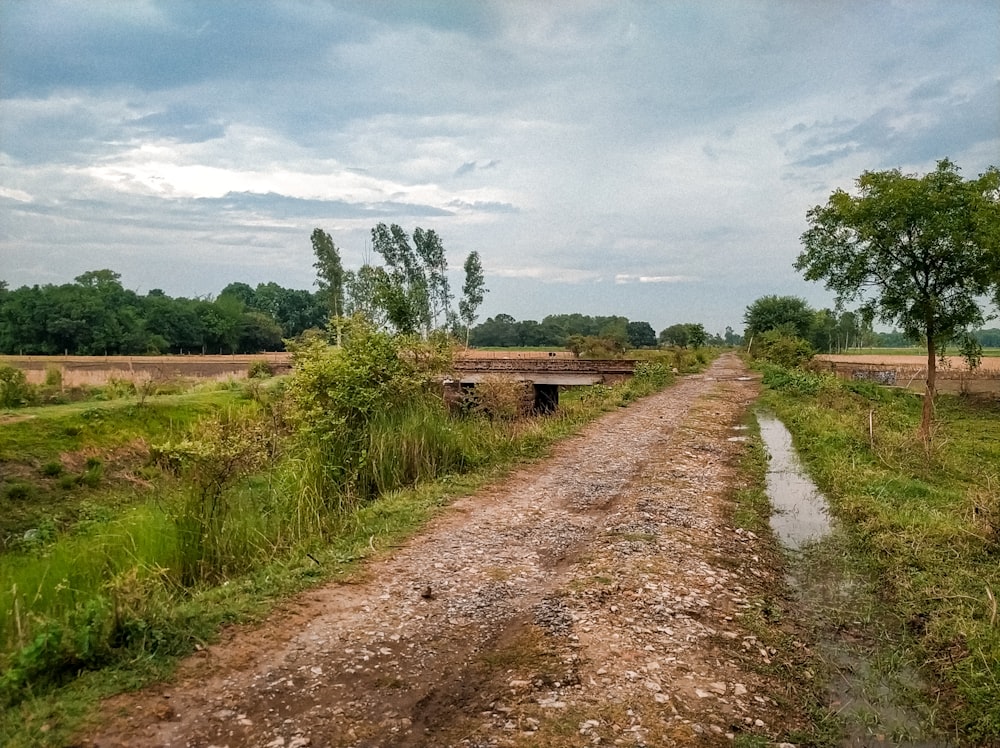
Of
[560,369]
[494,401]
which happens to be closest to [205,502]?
[494,401]

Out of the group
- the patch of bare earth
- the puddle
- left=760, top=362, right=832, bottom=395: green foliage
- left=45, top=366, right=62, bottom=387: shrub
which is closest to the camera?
the patch of bare earth

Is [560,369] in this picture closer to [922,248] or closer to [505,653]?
[922,248]

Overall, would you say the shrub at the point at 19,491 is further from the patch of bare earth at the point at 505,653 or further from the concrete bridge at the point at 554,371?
the concrete bridge at the point at 554,371

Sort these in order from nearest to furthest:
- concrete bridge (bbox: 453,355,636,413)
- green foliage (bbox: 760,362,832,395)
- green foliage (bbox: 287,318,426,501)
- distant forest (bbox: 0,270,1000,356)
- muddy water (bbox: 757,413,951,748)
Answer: muddy water (bbox: 757,413,951,748), green foliage (bbox: 287,318,426,501), green foliage (bbox: 760,362,832,395), concrete bridge (bbox: 453,355,636,413), distant forest (bbox: 0,270,1000,356)

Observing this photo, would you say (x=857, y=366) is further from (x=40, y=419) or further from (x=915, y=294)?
(x=40, y=419)

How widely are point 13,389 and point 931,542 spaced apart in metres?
22.5

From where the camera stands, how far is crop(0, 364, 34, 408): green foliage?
1833 centimetres

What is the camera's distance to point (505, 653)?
4383 mm

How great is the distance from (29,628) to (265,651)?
194 cm

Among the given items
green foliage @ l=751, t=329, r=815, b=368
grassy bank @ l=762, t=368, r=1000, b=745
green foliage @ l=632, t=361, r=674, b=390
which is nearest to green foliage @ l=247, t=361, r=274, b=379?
green foliage @ l=632, t=361, r=674, b=390

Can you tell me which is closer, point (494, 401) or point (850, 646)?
point (850, 646)

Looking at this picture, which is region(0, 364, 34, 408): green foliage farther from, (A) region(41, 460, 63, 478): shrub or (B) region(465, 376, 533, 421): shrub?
(B) region(465, 376, 533, 421): shrub

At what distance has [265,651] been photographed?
14.3ft

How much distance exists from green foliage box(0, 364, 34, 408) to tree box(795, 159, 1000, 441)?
2253 centimetres
